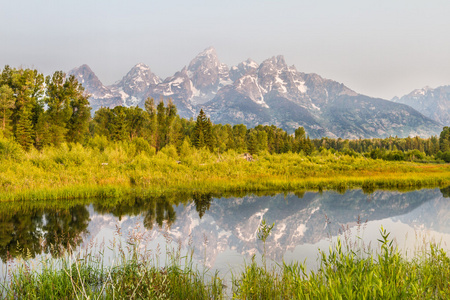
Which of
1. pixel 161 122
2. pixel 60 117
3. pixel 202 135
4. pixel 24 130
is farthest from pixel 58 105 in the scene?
pixel 202 135

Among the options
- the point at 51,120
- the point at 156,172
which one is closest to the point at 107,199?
the point at 156,172

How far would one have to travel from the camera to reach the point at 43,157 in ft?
84.4

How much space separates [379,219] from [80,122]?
55088 mm

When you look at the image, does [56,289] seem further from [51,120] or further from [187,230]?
[51,120]

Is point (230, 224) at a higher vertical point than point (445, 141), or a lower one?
lower

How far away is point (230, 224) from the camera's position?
564 inches

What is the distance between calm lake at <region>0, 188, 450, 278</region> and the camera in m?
9.98

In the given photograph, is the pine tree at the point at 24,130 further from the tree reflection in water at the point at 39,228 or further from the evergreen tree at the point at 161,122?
the tree reflection in water at the point at 39,228

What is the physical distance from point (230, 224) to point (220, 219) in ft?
3.63

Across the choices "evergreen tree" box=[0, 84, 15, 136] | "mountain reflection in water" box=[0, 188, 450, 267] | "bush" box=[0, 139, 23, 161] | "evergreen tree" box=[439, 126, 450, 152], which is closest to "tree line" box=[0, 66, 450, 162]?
"evergreen tree" box=[0, 84, 15, 136]

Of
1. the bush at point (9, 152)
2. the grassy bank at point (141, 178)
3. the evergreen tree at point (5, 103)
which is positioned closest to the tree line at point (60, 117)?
the evergreen tree at point (5, 103)

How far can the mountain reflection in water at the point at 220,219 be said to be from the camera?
10.8m

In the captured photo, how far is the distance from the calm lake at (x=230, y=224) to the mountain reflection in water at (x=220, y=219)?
4 cm

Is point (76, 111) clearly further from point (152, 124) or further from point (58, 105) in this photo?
point (152, 124)
